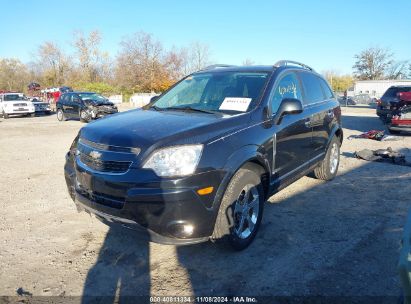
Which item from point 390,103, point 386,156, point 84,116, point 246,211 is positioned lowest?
point 386,156

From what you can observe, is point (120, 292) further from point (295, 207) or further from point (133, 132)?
point (295, 207)

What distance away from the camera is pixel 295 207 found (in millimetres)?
4602

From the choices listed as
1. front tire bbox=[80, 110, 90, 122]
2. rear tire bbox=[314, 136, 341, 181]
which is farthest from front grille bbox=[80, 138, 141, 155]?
front tire bbox=[80, 110, 90, 122]

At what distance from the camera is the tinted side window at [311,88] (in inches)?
190

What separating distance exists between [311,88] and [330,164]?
1.46m

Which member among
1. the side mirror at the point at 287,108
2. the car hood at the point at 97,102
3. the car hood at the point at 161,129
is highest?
the car hood at the point at 97,102

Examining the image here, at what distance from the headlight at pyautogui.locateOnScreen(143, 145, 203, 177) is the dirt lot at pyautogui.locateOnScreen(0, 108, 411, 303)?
2.30ft

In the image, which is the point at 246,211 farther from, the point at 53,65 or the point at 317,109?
the point at 53,65

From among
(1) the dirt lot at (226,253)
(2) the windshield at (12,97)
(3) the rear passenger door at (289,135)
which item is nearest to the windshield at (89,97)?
(2) the windshield at (12,97)

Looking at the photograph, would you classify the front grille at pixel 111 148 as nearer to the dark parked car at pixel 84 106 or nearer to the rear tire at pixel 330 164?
the rear tire at pixel 330 164

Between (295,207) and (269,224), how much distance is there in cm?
73

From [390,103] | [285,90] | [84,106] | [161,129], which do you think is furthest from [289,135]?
[84,106]

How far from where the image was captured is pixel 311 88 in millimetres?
5043

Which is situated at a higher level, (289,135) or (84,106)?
(84,106)
